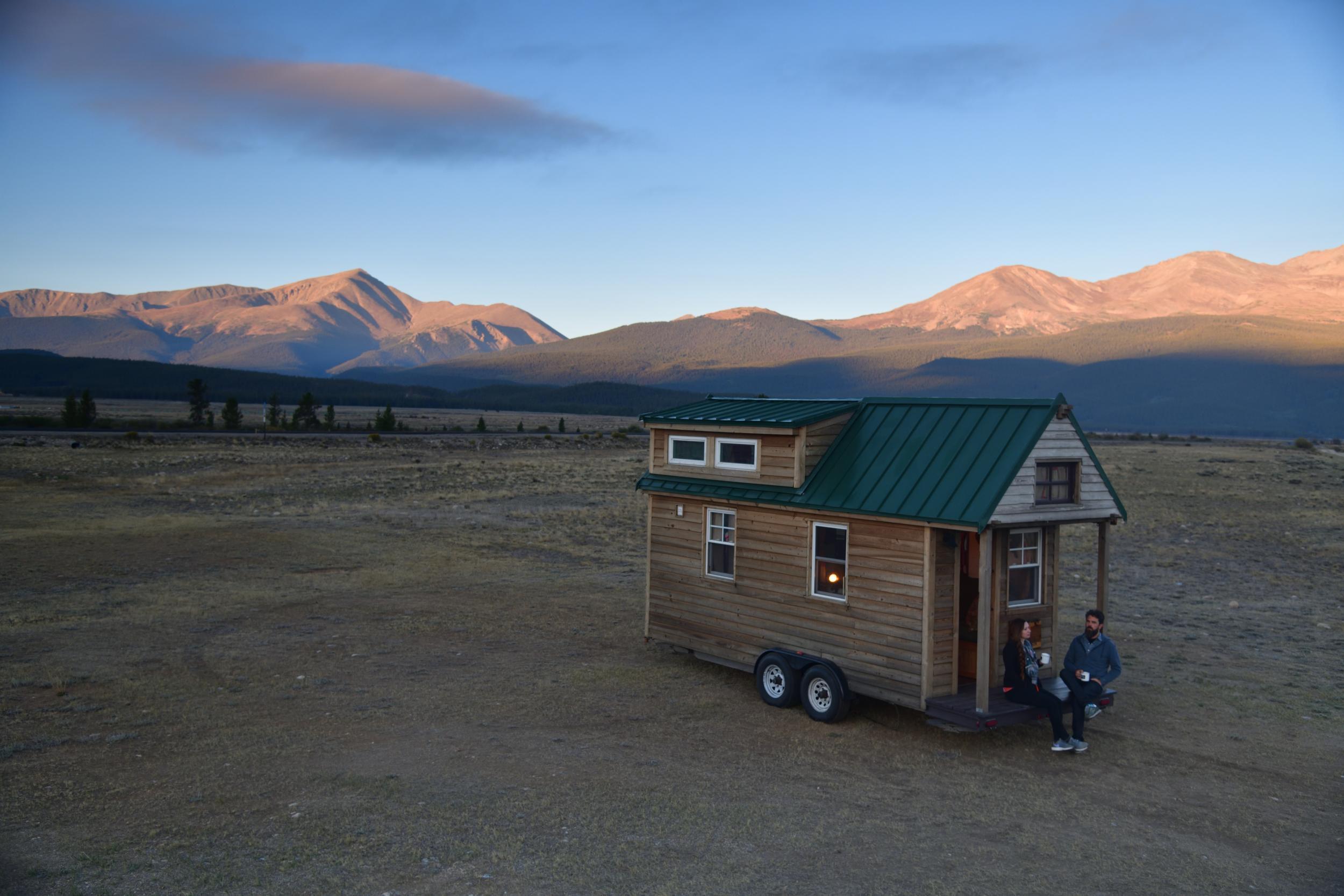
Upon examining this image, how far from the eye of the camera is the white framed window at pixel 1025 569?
12.2 metres

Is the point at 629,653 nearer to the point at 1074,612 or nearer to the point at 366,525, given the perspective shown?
the point at 1074,612

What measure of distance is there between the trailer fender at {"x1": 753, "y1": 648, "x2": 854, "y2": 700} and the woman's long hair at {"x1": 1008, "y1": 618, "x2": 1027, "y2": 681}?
6.85ft

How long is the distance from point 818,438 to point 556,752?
5.55 meters

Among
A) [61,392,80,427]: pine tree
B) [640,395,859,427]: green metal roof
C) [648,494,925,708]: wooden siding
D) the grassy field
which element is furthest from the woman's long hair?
[61,392,80,427]: pine tree

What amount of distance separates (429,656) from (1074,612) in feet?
41.1

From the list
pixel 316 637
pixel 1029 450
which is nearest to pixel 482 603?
pixel 316 637

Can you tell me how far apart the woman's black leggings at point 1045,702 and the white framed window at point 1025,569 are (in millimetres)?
1310

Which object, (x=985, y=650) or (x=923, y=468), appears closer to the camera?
(x=985, y=650)

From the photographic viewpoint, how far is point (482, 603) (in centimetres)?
1866

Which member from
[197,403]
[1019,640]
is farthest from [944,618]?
[197,403]

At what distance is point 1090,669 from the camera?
11.0 m

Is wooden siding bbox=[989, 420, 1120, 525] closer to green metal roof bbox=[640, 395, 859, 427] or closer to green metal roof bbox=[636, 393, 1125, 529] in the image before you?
green metal roof bbox=[636, 393, 1125, 529]

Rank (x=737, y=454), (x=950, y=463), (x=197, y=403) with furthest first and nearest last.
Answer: (x=197, y=403), (x=737, y=454), (x=950, y=463)

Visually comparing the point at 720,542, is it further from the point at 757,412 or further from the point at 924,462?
the point at 924,462
